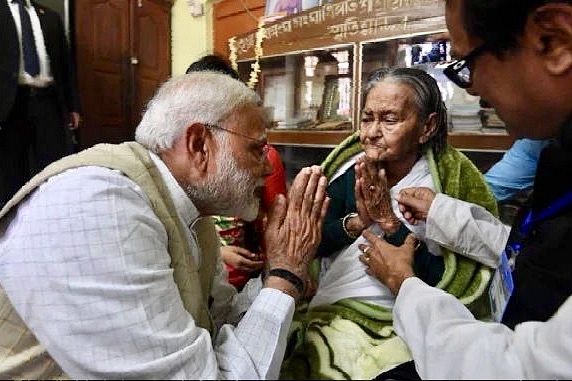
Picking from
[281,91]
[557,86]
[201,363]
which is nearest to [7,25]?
[281,91]

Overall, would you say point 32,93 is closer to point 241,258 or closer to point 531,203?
point 241,258

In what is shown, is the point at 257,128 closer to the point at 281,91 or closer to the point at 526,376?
the point at 526,376

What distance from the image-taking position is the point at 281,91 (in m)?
1.51

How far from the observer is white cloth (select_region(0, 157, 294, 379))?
1.85 ft

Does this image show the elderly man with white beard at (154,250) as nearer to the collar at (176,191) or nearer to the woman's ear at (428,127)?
the collar at (176,191)

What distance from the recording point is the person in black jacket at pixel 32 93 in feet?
4.87

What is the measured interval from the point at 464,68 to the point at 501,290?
321mm

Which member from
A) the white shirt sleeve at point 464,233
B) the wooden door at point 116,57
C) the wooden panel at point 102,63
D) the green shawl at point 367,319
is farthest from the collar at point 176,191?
the wooden panel at point 102,63

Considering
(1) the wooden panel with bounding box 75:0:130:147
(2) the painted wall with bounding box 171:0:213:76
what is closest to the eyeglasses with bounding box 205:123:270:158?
(2) the painted wall with bounding box 171:0:213:76

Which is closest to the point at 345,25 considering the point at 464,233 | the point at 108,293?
→ the point at 464,233

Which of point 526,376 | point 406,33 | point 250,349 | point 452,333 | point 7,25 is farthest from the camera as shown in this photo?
point 7,25

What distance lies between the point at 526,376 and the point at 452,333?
0.37 feet

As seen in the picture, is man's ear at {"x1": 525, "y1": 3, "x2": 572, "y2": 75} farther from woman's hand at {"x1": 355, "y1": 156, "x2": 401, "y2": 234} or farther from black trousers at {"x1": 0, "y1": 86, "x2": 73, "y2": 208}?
black trousers at {"x1": 0, "y1": 86, "x2": 73, "y2": 208}

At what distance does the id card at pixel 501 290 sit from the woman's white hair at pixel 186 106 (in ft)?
1.57
